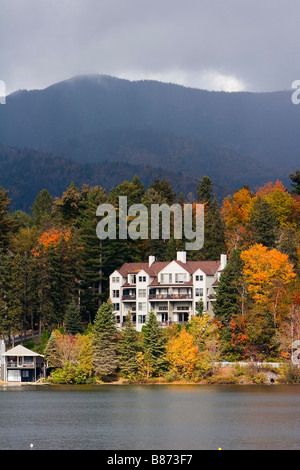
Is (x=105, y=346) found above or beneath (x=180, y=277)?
beneath

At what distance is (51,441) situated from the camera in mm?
61062

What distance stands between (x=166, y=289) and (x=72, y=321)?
52.9 feet

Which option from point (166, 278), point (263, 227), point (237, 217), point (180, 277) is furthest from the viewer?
point (237, 217)

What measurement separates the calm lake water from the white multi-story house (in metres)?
23.5

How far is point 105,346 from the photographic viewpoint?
3959 inches

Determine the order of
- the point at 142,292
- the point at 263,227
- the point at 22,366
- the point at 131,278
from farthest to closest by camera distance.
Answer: the point at 131,278 → the point at 142,292 → the point at 263,227 → the point at 22,366

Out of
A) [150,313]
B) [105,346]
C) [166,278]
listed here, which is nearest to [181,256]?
[166,278]

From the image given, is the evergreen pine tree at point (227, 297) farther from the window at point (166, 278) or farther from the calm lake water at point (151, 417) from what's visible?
the window at point (166, 278)

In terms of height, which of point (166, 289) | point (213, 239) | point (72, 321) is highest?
point (213, 239)

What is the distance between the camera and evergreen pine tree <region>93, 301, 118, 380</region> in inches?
3930

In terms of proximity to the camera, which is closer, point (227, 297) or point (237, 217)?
point (227, 297)

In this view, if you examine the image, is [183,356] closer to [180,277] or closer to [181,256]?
[180,277]
